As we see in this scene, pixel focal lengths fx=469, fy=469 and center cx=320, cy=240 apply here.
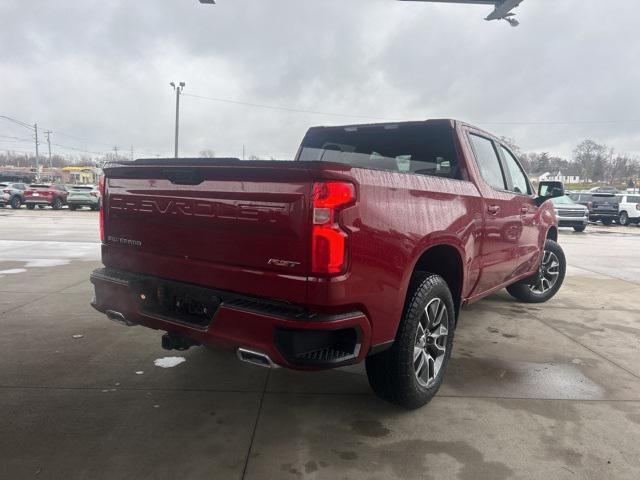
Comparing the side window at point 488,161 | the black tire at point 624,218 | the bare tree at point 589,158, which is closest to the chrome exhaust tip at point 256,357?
the side window at point 488,161

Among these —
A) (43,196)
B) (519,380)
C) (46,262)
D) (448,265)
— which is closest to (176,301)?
(448,265)

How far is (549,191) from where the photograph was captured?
5.17 meters

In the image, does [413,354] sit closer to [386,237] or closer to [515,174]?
[386,237]

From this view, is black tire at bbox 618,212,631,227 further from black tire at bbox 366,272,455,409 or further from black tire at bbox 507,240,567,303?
black tire at bbox 366,272,455,409

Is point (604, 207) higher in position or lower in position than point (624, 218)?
higher

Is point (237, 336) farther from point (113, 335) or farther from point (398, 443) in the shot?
point (113, 335)

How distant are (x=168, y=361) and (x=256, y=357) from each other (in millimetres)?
1696

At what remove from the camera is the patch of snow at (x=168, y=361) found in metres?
3.70

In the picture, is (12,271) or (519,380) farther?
(12,271)

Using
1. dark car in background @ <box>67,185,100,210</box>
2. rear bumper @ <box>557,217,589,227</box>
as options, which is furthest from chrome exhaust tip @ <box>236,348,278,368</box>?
dark car in background @ <box>67,185,100,210</box>

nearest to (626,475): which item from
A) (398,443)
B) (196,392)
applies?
(398,443)

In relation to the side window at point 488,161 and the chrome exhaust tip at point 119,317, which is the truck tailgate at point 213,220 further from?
the side window at point 488,161

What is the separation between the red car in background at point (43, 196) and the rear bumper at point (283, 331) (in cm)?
2648

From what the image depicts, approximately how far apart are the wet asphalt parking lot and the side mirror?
4.58 feet
